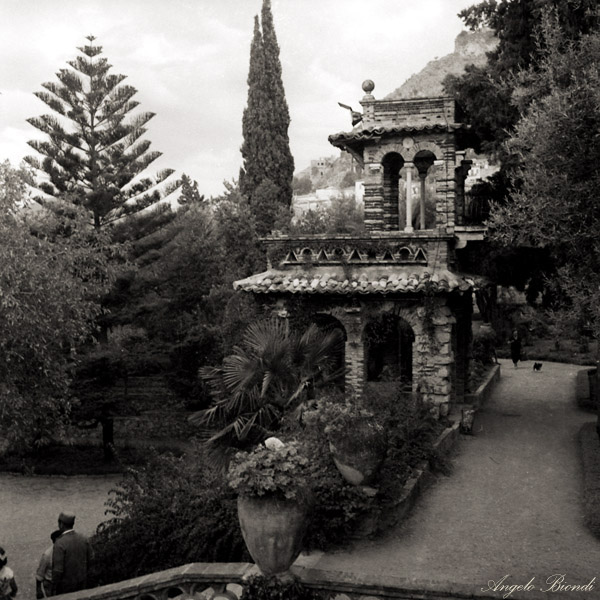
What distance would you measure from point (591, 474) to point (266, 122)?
899 inches

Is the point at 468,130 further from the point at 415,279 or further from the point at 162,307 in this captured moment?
the point at 162,307

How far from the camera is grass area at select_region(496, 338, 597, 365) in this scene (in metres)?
28.8

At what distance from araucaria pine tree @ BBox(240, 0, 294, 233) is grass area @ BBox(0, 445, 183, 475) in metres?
13.8

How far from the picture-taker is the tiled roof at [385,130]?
52.5ft

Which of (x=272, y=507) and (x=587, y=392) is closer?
(x=272, y=507)

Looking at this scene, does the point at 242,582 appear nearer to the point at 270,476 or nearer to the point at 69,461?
the point at 270,476

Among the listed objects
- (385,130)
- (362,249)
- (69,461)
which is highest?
(385,130)

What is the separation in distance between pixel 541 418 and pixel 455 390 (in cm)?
224

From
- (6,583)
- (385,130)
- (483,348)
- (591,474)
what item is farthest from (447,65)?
Result: (6,583)

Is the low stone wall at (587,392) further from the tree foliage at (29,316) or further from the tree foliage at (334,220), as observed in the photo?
the tree foliage at (29,316)

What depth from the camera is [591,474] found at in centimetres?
1259

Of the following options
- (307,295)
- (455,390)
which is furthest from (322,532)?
(455,390)

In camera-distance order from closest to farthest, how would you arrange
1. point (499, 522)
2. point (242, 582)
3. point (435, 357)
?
1. point (242, 582)
2. point (499, 522)
3. point (435, 357)

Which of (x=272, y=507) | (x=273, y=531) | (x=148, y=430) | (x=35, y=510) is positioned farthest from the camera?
(x=148, y=430)
